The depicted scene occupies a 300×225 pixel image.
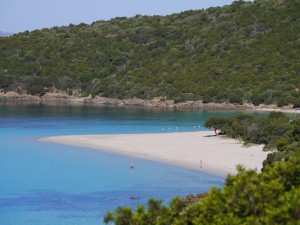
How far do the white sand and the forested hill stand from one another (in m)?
44.8

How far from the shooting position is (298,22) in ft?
415

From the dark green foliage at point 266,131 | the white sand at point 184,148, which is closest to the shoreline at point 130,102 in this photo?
the dark green foliage at point 266,131

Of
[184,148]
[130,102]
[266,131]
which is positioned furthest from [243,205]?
[130,102]

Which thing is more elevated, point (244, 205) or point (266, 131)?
point (244, 205)

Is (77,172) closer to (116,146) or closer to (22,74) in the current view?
(116,146)

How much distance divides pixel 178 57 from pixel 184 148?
267 ft

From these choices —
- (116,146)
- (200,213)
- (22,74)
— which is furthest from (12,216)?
(22,74)

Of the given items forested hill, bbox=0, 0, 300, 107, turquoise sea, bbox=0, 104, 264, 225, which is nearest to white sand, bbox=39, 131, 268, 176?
turquoise sea, bbox=0, 104, 264, 225

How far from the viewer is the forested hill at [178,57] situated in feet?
380

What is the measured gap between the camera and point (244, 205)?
14.6m

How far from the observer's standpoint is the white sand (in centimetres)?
4459

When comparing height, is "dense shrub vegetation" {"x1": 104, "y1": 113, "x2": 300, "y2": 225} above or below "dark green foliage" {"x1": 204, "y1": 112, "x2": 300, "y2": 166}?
above

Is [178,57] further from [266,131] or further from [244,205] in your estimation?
[244,205]

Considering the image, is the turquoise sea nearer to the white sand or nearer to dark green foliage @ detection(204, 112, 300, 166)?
the white sand
